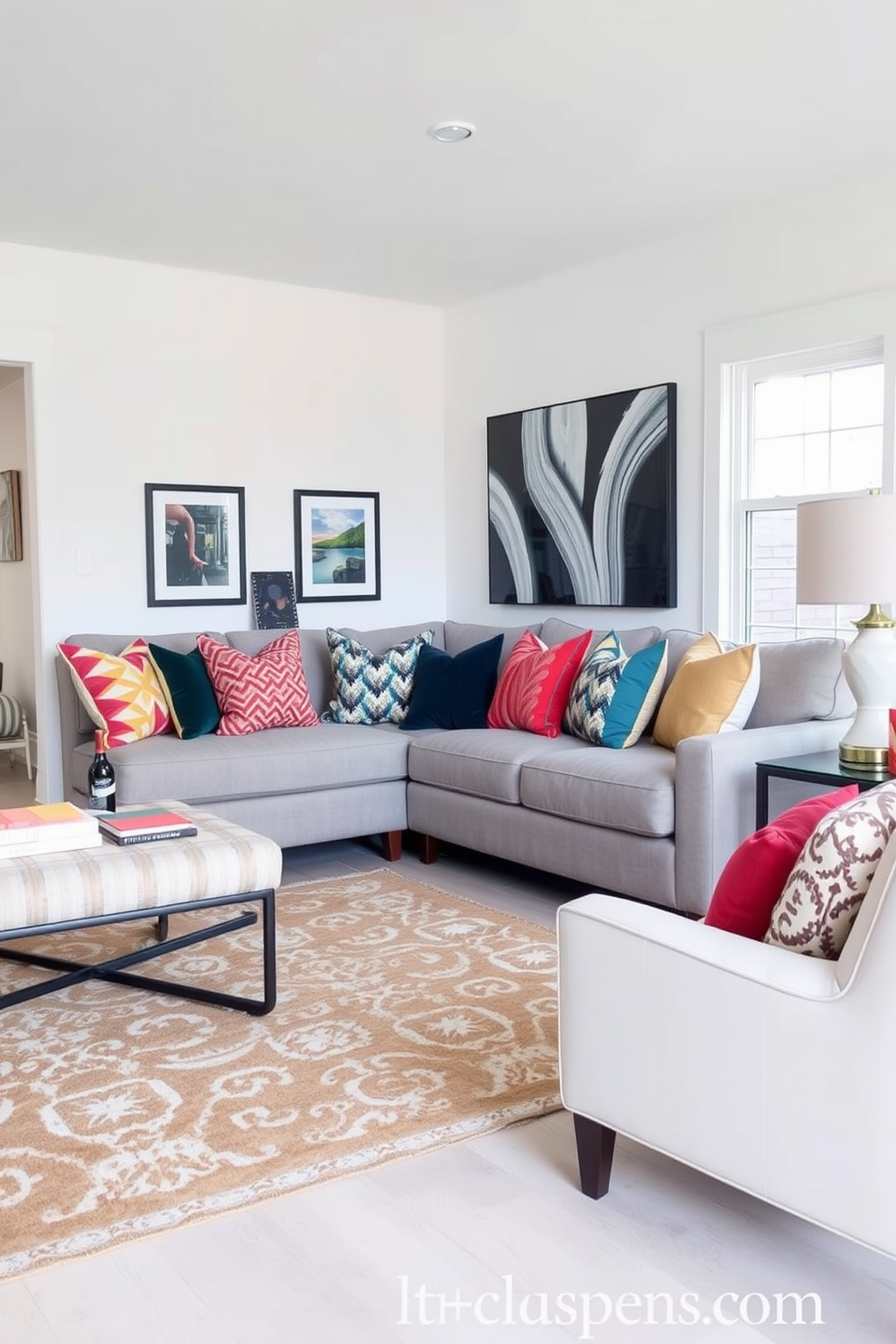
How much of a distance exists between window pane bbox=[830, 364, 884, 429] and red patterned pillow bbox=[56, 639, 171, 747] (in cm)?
284

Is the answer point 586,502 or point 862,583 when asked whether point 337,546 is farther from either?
point 862,583

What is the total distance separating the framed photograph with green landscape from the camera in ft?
19.0

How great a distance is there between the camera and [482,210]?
14.9ft

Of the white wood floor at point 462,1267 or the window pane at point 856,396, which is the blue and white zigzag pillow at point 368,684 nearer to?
the window pane at point 856,396

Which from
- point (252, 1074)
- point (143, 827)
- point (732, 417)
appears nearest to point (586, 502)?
point (732, 417)

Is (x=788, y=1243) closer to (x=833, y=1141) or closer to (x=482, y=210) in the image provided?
(x=833, y=1141)

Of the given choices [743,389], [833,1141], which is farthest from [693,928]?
[743,389]

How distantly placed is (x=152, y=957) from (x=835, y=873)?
6.39ft

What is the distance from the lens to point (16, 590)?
24.3 ft

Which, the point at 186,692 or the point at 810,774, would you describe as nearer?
the point at 810,774

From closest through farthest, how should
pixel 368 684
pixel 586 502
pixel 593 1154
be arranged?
pixel 593 1154, pixel 368 684, pixel 586 502

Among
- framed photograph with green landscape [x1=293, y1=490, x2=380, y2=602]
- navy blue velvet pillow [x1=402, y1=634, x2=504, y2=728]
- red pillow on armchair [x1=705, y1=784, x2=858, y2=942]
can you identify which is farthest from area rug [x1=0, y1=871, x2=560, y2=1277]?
framed photograph with green landscape [x1=293, y1=490, x2=380, y2=602]

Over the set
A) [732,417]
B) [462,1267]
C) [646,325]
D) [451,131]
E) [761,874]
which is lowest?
[462,1267]

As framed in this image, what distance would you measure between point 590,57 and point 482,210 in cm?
134
